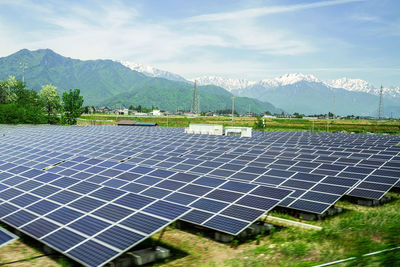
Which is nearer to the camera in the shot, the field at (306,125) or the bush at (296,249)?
the bush at (296,249)

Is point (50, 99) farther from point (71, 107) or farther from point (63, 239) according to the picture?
point (63, 239)

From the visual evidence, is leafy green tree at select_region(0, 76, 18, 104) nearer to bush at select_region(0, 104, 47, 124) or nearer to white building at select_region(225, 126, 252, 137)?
bush at select_region(0, 104, 47, 124)

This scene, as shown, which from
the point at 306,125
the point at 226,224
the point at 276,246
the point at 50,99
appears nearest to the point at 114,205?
the point at 226,224

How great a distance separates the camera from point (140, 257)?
9602mm

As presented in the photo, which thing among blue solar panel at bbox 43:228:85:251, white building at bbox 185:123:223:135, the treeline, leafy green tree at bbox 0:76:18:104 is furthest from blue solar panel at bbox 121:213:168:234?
leafy green tree at bbox 0:76:18:104

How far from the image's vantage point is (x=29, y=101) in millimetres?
94188

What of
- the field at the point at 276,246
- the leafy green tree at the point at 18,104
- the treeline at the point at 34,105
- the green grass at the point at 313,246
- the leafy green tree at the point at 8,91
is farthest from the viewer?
the leafy green tree at the point at 8,91

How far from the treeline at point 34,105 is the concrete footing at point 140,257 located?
79.2 m

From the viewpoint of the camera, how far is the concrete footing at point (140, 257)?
361 inches

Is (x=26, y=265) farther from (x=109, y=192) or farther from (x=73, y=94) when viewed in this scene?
(x=73, y=94)

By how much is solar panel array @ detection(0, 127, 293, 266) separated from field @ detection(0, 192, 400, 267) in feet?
3.19

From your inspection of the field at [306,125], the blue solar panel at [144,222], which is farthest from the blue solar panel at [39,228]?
the field at [306,125]

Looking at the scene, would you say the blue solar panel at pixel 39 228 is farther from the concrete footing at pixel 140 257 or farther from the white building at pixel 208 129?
the white building at pixel 208 129

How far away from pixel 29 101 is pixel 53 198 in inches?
3767
